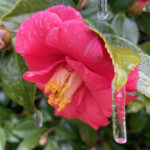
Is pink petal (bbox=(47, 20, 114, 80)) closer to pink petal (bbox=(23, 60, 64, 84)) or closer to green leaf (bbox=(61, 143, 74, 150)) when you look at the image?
pink petal (bbox=(23, 60, 64, 84))

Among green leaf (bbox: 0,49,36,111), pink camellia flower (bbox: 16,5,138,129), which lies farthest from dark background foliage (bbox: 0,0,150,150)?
pink camellia flower (bbox: 16,5,138,129)

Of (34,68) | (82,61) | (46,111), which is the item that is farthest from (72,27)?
(46,111)

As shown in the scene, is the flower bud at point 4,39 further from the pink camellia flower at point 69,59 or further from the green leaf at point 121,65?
the green leaf at point 121,65

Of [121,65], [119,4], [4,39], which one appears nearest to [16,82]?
[4,39]

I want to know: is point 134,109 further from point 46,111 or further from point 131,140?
point 131,140

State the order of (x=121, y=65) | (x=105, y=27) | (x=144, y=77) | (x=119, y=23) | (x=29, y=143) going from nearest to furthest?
1. (x=121, y=65)
2. (x=144, y=77)
3. (x=105, y=27)
4. (x=119, y=23)
5. (x=29, y=143)

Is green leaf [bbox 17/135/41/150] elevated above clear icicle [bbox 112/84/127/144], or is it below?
below

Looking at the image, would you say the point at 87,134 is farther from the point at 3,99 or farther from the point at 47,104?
the point at 3,99
